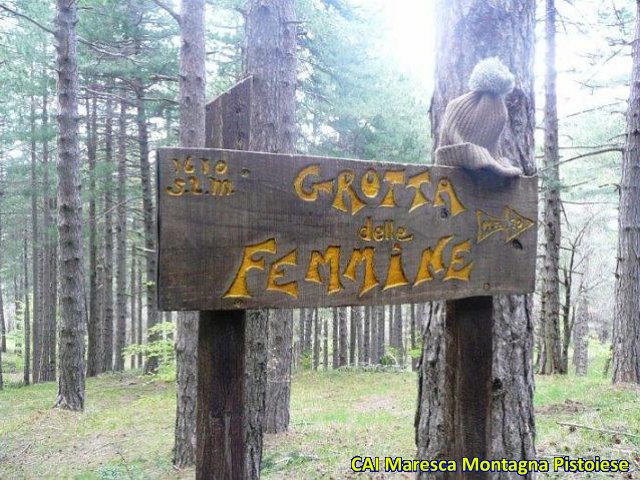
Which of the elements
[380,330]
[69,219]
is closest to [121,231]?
[69,219]

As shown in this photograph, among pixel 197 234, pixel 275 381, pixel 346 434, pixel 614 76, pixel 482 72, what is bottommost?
pixel 346 434

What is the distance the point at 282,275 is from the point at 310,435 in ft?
15.2

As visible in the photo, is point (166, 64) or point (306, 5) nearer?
point (306, 5)

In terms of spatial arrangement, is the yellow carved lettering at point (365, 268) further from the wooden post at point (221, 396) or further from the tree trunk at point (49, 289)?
the tree trunk at point (49, 289)

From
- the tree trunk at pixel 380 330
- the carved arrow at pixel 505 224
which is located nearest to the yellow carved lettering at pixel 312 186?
the carved arrow at pixel 505 224

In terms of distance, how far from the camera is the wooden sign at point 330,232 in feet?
4.67

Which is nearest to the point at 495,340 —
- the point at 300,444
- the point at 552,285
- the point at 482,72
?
the point at 482,72

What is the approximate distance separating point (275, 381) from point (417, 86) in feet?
30.7

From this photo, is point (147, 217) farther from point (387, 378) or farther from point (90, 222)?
point (387, 378)

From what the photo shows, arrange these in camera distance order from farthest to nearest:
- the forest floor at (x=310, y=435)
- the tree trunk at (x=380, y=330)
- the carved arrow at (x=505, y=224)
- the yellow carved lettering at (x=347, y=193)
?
the tree trunk at (x=380, y=330), the forest floor at (x=310, y=435), the carved arrow at (x=505, y=224), the yellow carved lettering at (x=347, y=193)

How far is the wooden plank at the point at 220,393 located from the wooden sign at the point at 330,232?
169 millimetres

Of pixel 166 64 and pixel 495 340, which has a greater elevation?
pixel 166 64

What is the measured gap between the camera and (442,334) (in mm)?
2588

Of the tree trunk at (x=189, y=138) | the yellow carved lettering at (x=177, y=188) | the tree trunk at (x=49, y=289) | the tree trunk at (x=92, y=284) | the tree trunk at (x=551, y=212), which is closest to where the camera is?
the yellow carved lettering at (x=177, y=188)
